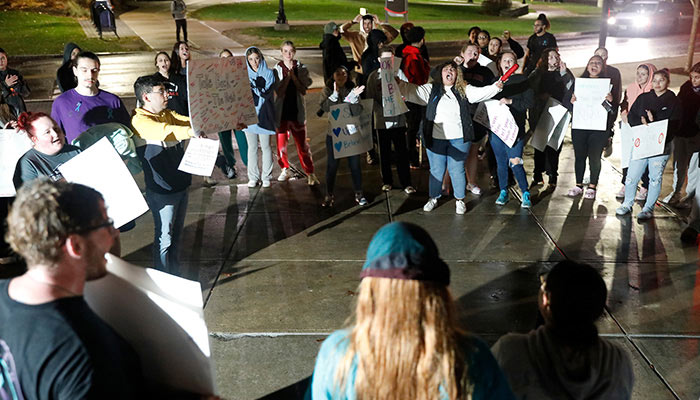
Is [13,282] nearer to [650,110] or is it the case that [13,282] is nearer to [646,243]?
[646,243]

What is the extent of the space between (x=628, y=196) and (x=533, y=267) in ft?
7.08

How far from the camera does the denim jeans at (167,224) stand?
5.64m

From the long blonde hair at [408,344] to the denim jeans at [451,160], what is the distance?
5.81 meters

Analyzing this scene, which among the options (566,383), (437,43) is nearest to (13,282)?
(566,383)

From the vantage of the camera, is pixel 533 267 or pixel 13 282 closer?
pixel 13 282

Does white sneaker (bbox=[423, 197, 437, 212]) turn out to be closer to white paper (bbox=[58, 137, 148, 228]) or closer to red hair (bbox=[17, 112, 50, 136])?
white paper (bbox=[58, 137, 148, 228])

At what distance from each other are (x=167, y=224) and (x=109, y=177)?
1097 millimetres

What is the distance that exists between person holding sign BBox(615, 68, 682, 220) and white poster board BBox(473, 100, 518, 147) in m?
1.39

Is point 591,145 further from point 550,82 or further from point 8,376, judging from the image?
point 8,376

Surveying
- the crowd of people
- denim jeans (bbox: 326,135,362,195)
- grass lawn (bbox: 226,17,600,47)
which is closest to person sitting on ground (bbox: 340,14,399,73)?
the crowd of people

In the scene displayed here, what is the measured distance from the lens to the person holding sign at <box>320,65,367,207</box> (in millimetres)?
8062

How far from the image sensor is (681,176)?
26.9 feet

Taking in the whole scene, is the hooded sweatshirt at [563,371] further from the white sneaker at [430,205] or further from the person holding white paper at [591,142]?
the person holding white paper at [591,142]

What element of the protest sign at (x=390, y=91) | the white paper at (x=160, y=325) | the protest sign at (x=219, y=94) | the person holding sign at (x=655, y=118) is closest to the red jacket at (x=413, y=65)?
the protest sign at (x=390, y=91)
